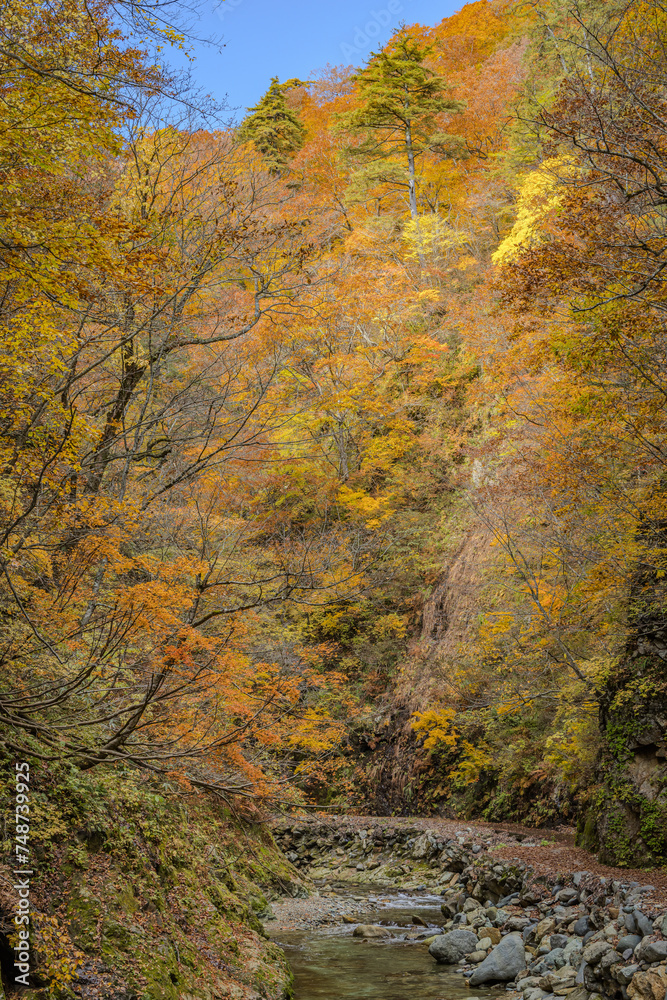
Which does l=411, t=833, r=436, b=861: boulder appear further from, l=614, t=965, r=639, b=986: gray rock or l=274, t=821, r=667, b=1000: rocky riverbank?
l=614, t=965, r=639, b=986: gray rock

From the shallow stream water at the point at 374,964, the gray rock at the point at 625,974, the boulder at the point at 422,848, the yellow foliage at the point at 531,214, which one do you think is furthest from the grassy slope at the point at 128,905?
the yellow foliage at the point at 531,214

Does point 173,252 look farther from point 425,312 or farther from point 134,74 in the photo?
point 425,312

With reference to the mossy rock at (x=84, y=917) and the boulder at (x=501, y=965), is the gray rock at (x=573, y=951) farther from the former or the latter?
the mossy rock at (x=84, y=917)

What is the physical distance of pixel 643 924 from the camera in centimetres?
591

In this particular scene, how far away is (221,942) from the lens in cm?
646

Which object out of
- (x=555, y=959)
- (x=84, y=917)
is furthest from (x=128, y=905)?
(x=555, y=959)

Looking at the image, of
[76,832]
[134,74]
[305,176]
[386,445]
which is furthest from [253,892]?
[305,176]

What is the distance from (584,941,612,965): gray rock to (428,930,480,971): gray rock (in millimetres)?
2539

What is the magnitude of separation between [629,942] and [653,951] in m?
0.52

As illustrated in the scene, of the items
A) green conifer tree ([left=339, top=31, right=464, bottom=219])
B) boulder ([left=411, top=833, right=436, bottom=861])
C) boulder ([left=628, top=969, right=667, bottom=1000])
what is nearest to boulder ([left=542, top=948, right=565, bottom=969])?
boulder ([left=628, top=969, right=667, bottom=1000])

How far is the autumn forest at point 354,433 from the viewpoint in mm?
4715

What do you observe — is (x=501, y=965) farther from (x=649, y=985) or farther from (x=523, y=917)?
Result: (x=649, y=985)

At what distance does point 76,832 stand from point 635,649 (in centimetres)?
754

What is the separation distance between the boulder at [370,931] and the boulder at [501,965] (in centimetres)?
258
